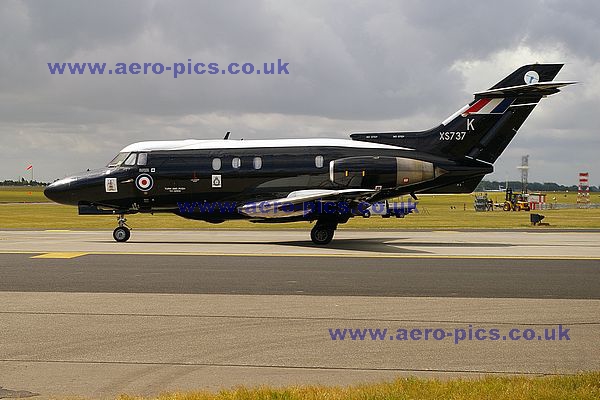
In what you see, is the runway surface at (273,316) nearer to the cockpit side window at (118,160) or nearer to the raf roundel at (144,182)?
the raf roundel at (144,182)

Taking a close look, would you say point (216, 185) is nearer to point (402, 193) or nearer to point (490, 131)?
point (402, 193)

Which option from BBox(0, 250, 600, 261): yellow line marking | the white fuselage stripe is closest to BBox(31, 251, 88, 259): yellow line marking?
BBox(0, 250, 600, 261): yellow line marking

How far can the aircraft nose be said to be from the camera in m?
26.2

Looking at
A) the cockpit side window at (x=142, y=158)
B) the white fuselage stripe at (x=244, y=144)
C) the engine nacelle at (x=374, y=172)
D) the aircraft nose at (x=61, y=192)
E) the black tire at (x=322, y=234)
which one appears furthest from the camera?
the aircraft nose at (x=61, y=192)

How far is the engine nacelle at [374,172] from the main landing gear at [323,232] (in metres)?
1.46

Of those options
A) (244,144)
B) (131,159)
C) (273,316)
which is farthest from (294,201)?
(273,316)

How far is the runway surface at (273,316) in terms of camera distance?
800 centimetres

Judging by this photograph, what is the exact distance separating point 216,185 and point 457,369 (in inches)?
713

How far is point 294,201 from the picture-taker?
2331cm

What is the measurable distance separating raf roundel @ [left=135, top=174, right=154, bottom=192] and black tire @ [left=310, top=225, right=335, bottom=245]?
20.1ft

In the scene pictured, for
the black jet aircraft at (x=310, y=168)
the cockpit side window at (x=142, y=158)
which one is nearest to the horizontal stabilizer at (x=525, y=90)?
the black jet aircraft at (x=310, y=168)

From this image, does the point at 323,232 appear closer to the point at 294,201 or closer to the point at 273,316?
the point at 294,201

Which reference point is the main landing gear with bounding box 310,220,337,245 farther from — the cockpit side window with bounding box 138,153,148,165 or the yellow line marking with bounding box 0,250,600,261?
the cockpit side window with bounding box 138,153,148,165

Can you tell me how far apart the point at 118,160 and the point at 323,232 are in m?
8.05
